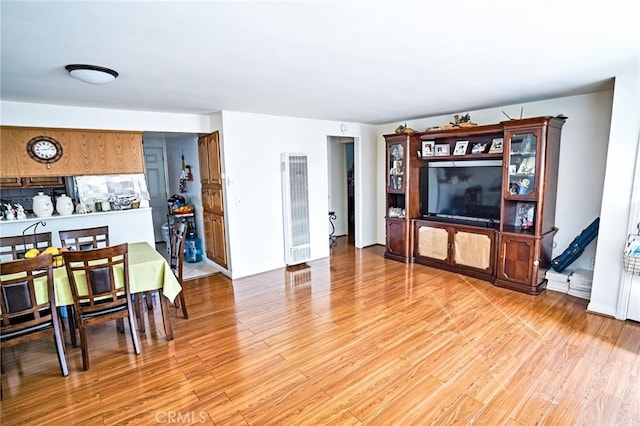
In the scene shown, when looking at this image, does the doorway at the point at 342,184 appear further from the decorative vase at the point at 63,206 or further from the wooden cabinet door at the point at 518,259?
the decorative vase at the point at 63,206

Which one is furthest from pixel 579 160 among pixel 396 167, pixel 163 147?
pixel 163 147

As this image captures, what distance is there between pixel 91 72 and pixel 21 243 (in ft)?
6.55

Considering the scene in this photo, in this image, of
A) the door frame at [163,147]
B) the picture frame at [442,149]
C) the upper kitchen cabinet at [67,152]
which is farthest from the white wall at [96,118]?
the picture frame at [442,149]

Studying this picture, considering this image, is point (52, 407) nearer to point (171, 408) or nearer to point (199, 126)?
point (171, 408)

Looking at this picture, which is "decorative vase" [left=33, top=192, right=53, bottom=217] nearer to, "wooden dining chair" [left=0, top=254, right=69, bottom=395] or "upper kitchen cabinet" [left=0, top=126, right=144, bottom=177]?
"upper kitchen cabinet" [left=0, top=126, right=144, bottom=177]

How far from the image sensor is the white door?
6607 mm

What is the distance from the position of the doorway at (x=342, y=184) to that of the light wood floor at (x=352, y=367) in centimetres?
349

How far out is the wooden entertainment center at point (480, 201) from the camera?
3.84 m

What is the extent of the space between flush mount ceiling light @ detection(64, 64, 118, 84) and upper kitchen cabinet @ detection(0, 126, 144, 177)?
5.96 ft

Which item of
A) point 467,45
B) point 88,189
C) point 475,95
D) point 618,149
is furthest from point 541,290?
point 88,189

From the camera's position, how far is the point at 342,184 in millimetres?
7266

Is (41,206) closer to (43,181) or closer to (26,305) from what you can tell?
(43,181)

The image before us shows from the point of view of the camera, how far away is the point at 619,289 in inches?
126

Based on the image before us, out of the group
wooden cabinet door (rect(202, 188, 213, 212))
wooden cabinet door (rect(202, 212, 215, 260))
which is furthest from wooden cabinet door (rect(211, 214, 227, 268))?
wooden cabinet door (rect(202, 188, 213, 212))
